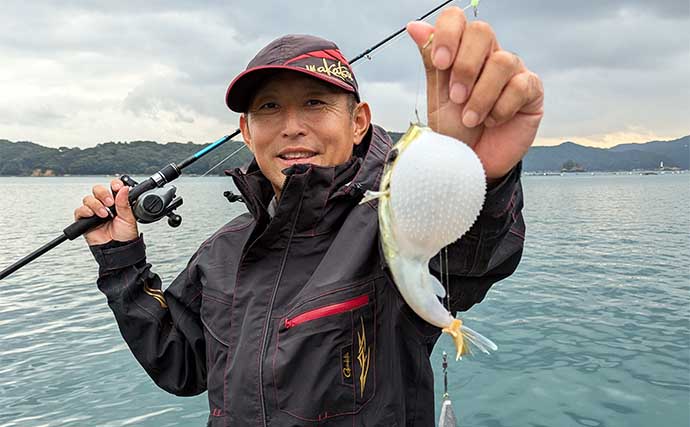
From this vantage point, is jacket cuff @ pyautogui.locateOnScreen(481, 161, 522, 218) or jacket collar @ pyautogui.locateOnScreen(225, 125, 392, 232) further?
jacket collar @ pyautogui.locateOnScreen(225, 125, 392, 232)

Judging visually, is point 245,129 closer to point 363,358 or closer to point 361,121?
point 361,121

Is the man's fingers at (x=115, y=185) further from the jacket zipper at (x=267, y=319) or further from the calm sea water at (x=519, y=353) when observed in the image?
the calm sea water at (x=519, y=353)

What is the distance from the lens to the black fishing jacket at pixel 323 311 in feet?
7.07

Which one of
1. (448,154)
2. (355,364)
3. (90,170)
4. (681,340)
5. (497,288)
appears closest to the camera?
(448,154)

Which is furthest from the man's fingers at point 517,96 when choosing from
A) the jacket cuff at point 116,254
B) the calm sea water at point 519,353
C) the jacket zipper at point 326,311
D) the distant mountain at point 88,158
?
the distant mountain at point 88,158

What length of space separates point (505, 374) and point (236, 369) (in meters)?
6.49

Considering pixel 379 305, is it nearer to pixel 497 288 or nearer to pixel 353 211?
pixel 353 211

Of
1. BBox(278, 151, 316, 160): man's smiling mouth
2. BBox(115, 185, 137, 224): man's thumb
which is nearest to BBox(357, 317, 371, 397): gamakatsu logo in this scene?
BBox(278, 151, 316, 160): man's smiling mouth

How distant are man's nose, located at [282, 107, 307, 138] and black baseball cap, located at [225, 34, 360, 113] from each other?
0.22m

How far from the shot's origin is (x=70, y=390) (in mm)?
7789

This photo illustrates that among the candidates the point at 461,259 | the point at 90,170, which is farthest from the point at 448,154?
the point at 90,170

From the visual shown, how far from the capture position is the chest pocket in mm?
2166

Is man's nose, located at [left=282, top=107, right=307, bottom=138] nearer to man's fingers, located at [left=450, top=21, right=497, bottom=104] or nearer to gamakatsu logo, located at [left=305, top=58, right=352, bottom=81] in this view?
gamakatsu logo, located at [left=305, top=58, right=352, bottom=81]

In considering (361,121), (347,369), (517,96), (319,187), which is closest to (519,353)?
(361,121)
